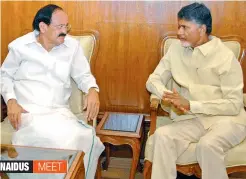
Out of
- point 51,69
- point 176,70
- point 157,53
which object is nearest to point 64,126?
point 51,69

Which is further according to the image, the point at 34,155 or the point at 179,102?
the point at 179,102

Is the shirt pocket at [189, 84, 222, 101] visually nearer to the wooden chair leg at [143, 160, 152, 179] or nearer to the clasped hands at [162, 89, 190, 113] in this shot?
the clasped hands at [162, 89, 190, 113]

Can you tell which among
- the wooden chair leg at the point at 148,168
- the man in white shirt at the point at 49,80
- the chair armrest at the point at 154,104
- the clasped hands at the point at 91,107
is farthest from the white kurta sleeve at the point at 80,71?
the wooden chair leg at the point at 148,168

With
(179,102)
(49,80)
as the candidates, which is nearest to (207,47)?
(179,102)

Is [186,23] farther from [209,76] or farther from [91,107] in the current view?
[91,107]

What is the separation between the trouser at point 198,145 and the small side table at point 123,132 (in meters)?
0.20

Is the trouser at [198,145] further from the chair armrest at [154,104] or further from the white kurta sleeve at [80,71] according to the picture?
the white kurta sleeve at [80,71]

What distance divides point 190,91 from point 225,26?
0.79 meters

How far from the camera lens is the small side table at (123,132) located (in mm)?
2633

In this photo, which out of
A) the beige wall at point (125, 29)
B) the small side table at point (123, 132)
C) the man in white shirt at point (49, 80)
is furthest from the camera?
the beige wall at point (125, 29)

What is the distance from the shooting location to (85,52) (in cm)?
290

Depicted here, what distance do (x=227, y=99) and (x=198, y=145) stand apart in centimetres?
38

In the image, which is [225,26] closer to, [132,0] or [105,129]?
[132,0]

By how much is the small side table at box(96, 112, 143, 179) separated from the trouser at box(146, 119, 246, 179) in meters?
0.20
